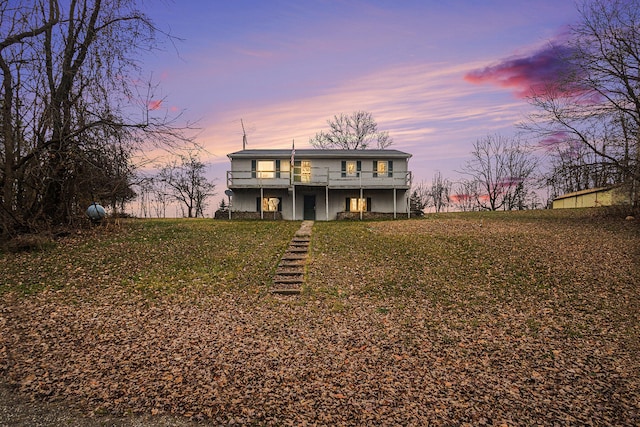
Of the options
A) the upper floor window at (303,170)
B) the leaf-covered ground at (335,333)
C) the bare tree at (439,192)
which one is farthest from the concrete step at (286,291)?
the bare tree at (439,192)

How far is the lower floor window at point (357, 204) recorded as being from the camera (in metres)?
27.8

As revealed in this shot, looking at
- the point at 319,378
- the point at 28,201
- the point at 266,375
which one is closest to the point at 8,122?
the point at 28,201

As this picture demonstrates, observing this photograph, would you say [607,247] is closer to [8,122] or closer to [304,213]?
[304,213]

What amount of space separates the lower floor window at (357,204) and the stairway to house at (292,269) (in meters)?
12.8

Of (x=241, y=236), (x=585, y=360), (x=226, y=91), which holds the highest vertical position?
(x=226, y=91)

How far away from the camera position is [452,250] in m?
13.3

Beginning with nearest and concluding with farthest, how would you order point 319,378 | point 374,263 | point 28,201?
point 319,378 < point 374,263 < point 28,201

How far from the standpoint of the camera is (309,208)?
2759cm

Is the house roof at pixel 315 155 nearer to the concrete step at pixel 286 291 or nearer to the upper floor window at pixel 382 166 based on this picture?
the upper floor window at pixel 382 166

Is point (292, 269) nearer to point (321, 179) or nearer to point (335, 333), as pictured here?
point (335, 333)

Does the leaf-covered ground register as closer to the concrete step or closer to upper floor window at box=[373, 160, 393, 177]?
the concrete step

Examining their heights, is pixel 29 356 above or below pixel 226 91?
below

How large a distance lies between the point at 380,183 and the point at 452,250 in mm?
14023

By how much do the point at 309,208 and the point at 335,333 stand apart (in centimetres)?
2070
